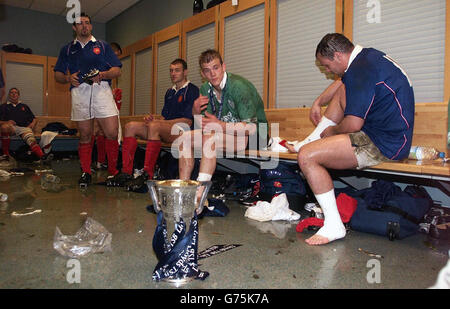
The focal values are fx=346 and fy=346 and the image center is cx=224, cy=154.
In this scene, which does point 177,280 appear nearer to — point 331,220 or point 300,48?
point 331,220

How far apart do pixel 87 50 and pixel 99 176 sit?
1.47m

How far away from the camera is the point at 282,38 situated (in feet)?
11.1

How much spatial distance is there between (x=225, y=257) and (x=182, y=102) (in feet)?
8.00

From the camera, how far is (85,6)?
7133 mm

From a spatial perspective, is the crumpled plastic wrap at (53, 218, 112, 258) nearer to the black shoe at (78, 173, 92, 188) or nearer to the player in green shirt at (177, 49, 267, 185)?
the player in green shirt at (177, 49, 267, 185)

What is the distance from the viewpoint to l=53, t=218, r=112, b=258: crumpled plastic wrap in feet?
5.14

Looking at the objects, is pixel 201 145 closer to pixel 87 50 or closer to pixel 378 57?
pixel 378 57

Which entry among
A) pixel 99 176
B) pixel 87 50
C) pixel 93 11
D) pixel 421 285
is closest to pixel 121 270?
pixel 421 285

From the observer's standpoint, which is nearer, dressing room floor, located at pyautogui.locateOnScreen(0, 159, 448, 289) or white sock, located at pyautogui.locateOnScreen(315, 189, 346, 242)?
dressing room floor, located at pyautogui.locateOnScreen(0, 159, 448, 289)

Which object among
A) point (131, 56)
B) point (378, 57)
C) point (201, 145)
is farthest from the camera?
point (131, 56)

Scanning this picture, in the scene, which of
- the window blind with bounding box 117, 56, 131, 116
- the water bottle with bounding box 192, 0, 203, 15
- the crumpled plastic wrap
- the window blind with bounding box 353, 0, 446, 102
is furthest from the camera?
the window blind with bounding box 117, 56, 131, 116

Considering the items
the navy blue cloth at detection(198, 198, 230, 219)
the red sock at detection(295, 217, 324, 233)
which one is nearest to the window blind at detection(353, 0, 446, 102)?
the red sock at detection(295, 217, 324, 233)

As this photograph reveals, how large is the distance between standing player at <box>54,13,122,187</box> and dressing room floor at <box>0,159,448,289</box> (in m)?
1.15

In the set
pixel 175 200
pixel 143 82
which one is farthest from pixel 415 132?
pixel 143 82
